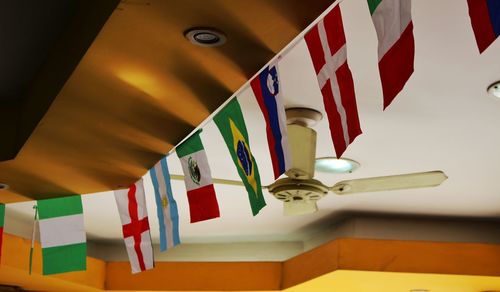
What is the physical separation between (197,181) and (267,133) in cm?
77

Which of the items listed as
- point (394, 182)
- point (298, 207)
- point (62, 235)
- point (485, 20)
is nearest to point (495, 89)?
point (394, 182)

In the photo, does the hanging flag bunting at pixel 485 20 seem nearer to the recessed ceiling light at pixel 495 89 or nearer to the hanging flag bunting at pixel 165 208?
the recessed ceiling light at pixel 495 89

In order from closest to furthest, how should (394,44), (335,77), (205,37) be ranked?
(394,44), (205,37), (335,77)

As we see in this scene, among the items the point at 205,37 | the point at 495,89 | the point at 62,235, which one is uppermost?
the point at 495,89

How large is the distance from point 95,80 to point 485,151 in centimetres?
288

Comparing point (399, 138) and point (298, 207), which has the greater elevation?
point (399, 138)

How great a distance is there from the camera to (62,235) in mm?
4676

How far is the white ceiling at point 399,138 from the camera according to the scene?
3.49 metres

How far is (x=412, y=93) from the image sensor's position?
13.2 ft

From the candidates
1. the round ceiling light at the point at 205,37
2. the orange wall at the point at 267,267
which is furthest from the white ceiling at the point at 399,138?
the round ceiling light at the point at 205,37

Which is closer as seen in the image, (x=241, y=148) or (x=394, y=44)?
(x=394, y=44)

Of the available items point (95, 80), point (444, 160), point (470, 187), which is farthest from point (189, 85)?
point (470, 187)

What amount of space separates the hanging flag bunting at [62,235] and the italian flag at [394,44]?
9.45 feet

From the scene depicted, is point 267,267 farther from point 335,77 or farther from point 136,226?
point 335,77
